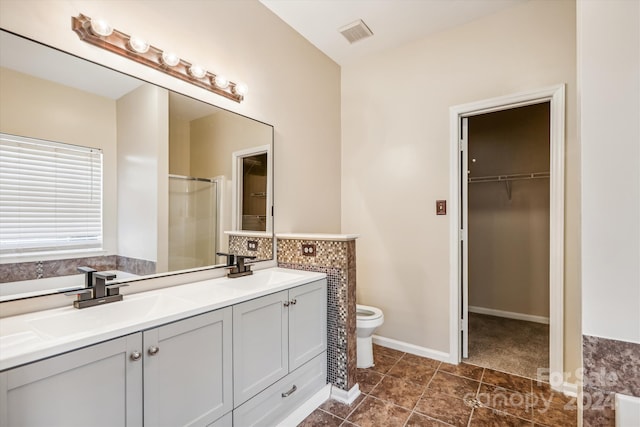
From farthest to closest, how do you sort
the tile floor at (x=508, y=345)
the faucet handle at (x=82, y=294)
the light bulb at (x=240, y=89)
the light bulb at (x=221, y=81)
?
the tile floor at (x=508, y=345) → the light bulb at (x=240, y=89) → the light bulb at (x=221, y=81) → the faucet handle at (x=82, y=294)

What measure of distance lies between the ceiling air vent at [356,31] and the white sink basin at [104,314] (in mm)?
2458

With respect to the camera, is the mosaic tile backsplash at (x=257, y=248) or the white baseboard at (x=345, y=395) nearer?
the white baseboard at (x=345, y=395)

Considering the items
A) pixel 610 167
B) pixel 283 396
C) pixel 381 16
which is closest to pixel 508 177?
pixel 381 16

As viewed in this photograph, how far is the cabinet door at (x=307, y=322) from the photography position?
177cm

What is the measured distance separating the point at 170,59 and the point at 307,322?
1.73 m

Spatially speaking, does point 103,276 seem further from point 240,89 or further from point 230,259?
point 240,89

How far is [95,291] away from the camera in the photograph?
1344mm

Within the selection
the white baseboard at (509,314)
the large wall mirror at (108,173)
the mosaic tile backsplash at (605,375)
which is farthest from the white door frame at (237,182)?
the white baseboard at (509,314)

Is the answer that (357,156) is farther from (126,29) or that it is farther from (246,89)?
(126,29)

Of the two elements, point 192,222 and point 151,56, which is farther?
point 192,222

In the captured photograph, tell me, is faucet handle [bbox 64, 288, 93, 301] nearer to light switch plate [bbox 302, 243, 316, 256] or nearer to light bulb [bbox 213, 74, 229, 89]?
light switch plate [bbox 302, 243, 316, 256]

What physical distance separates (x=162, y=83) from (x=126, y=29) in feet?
0.91

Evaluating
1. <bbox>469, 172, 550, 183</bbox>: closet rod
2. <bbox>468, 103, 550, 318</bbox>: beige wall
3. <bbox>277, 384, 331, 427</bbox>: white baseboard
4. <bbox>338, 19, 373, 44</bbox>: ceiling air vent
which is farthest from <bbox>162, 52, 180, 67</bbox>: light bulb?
<bbox>469, 172, 550, 183</bbox>: closet rod

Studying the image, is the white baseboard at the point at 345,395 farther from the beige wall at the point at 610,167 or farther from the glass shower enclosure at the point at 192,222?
the beige wall at the point at 610,167
